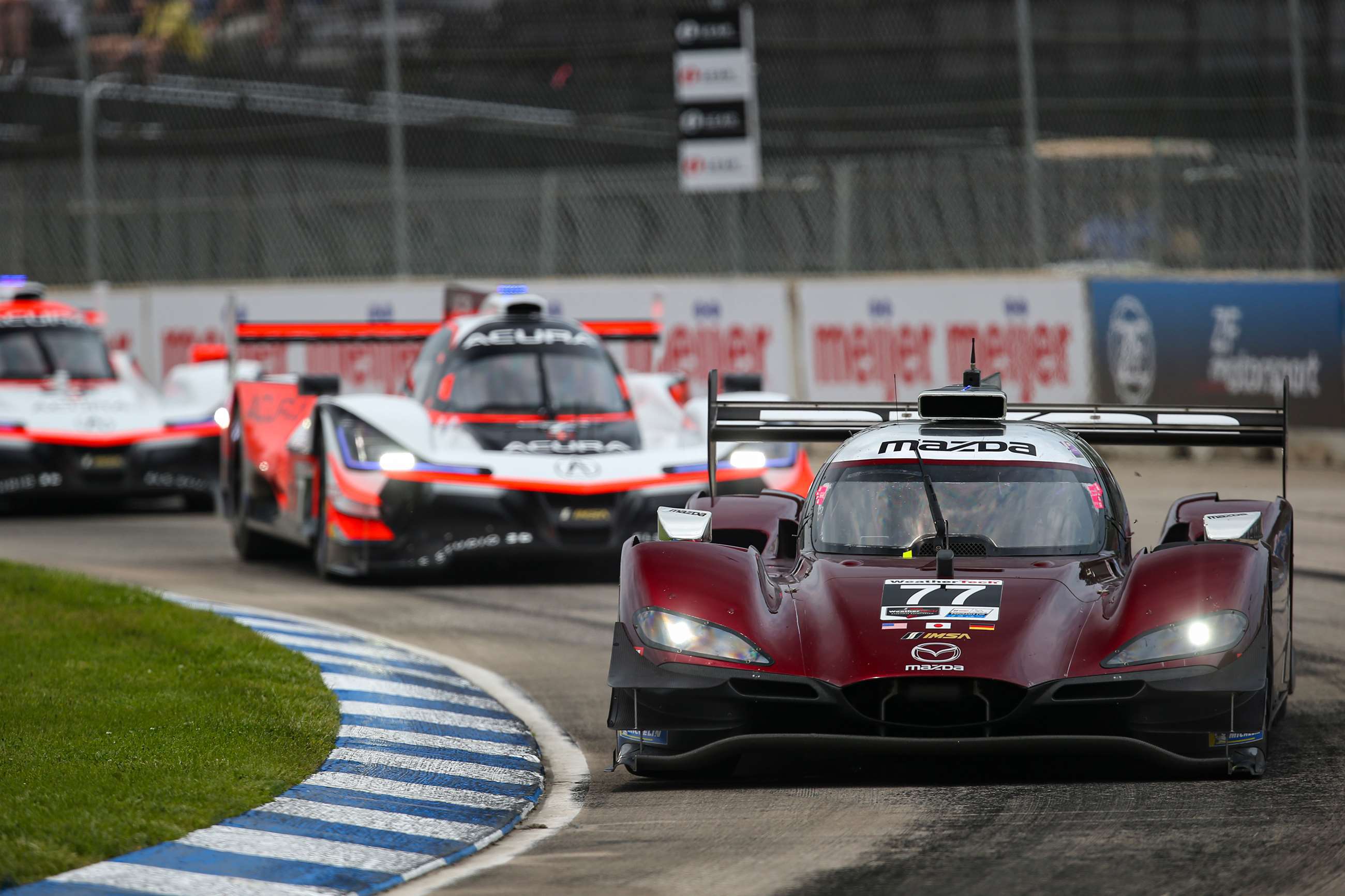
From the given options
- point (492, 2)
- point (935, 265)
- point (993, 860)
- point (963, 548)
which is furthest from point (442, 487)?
point (492, 2)

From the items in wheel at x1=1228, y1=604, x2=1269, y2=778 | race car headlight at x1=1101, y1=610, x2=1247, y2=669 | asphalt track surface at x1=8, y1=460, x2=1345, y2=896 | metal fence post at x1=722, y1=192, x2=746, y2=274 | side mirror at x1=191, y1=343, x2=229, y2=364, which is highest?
metal fence post at x1=722, y1=192, x2=746, y2=274

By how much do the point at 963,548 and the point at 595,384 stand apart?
6.02 m

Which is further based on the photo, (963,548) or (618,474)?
(618,474)

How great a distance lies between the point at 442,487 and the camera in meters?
11.6

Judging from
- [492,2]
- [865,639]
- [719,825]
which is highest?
[492,2]

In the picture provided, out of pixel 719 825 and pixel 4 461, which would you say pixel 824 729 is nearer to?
pixel 719 825

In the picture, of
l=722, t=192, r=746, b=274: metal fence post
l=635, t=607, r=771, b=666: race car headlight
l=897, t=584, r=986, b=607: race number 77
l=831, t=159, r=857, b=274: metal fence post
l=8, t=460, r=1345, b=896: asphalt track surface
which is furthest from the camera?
l=722, t=192, r=746, b=274: metal fence post

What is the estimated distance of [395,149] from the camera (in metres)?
18.9

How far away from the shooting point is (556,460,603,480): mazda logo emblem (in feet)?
38.3

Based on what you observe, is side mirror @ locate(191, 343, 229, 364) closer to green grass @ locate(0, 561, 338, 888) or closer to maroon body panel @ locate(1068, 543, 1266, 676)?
green grass @ locate(0, 561, 338, 888)

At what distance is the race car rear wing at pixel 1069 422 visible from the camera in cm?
767

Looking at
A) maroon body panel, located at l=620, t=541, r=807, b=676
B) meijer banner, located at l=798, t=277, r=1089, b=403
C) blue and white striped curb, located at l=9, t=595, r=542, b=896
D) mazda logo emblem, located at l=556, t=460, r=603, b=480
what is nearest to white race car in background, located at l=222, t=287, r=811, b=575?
mazda logo emblem, located at l=556, t=460, r=603, b=480

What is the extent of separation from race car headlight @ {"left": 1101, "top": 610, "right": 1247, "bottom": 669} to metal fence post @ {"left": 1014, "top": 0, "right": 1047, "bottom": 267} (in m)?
12.1

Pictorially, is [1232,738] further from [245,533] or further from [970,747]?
[245,533]
